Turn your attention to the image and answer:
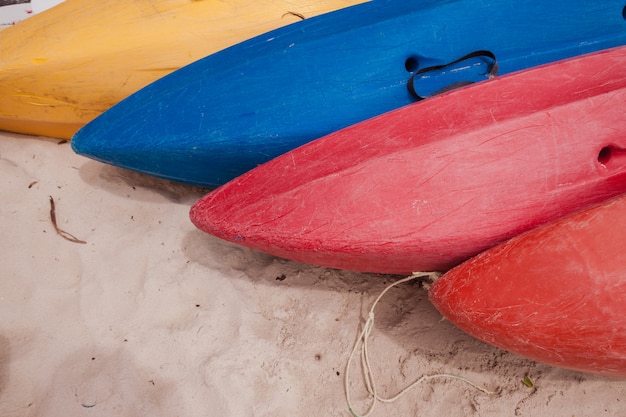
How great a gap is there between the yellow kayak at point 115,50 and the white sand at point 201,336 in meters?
0.39

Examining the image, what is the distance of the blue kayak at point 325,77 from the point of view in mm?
1679

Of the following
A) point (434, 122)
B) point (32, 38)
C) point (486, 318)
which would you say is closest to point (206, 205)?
point (434, 122)

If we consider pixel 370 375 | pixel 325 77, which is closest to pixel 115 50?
pixel 325 77

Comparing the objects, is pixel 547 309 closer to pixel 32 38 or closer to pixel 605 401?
pixel 605 401

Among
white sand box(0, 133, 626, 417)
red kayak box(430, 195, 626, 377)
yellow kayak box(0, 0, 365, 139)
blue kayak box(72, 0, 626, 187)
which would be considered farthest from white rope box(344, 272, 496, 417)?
yellow kayak box(0, 0, 365, 139)

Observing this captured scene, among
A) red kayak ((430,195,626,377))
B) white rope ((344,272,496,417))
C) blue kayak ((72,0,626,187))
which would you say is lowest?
white rope ((344,272,496,417))

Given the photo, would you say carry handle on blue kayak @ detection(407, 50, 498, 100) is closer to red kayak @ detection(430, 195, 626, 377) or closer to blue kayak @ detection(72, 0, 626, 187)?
blue kayak @ detection(72, 0, 626, 187)

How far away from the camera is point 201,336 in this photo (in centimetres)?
158

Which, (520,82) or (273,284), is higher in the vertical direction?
(520,82)

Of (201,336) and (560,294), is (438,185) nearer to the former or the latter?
(560,294)

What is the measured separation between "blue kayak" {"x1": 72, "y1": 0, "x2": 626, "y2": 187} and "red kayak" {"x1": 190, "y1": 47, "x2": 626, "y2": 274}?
A: 234 mm

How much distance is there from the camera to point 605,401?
1.43 meters

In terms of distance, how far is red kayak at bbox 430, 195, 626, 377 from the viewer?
3.90 ft

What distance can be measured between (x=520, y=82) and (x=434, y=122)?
287 millimetres
